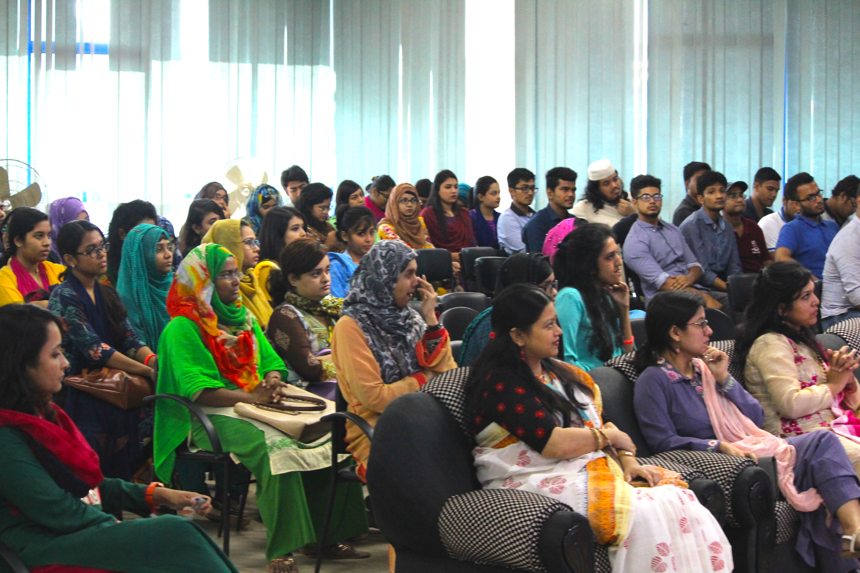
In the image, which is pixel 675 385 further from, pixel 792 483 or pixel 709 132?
pixel 709 132

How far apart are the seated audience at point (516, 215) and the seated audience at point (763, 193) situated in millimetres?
1738

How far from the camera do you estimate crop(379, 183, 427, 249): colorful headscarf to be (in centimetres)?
739

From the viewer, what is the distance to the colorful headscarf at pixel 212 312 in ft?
13.8

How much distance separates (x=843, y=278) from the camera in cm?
622

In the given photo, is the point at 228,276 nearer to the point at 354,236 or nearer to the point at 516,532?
the point at 354,236

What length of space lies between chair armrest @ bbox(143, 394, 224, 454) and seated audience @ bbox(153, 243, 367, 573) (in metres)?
0.05

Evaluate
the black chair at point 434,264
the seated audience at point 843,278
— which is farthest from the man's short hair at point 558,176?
the seated audience at point 843,278

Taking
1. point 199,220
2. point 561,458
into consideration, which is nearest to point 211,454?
point 561,458

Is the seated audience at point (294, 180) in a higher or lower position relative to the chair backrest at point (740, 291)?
higher

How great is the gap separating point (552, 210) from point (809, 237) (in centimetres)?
160

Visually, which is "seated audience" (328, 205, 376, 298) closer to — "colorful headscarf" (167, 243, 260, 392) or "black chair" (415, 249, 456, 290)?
"black chair" (415, 249, 456, 290)

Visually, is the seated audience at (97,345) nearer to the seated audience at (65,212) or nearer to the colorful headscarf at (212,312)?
the colorful headscarf at (212,312)

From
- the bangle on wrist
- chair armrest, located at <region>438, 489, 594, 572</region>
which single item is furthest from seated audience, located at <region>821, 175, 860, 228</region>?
the bangle on wrist

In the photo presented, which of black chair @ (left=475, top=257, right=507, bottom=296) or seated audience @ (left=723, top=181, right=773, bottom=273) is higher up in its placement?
seated audience @ (left=723, top=181, right=773, bottom=273)
